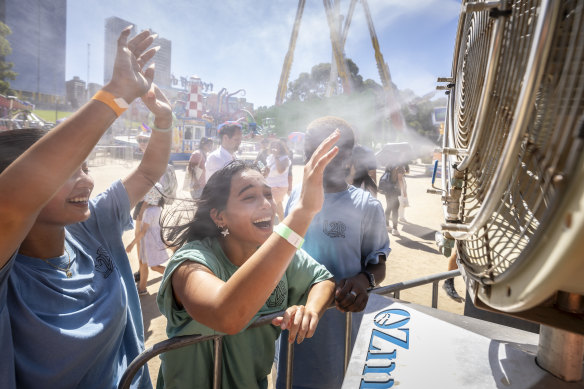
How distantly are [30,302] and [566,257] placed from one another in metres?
1.57

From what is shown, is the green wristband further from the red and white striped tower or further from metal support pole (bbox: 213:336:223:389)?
the red and white striped tower

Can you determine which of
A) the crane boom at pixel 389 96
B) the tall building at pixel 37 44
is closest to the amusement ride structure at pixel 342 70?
the crane boom at pixel 389 96

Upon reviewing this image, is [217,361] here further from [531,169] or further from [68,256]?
[531,169]

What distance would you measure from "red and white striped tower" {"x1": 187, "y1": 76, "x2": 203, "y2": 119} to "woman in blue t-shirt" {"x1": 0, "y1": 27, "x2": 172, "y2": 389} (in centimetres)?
2453

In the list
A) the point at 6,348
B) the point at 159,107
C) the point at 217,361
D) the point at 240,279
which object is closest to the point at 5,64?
the point at 159,107

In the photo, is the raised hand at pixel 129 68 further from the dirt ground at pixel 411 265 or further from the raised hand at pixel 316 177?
the dirt ground at pixel 411 265

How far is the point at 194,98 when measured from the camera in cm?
2484

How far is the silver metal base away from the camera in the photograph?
0.87 meters

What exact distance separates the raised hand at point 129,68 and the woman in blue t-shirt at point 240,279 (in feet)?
2.08

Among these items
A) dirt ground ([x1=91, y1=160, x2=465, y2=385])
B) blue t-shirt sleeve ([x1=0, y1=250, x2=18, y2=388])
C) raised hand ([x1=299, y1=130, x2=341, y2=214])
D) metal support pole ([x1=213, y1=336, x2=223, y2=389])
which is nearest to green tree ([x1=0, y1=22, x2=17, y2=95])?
dirt ground ([x1=91, y1=160, x2=465, y2=385])

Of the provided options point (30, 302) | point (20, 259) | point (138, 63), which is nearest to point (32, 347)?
point (30, 302)

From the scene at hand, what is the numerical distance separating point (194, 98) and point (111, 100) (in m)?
25.5

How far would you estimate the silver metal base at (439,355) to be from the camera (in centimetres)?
87

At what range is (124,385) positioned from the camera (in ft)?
4.58
